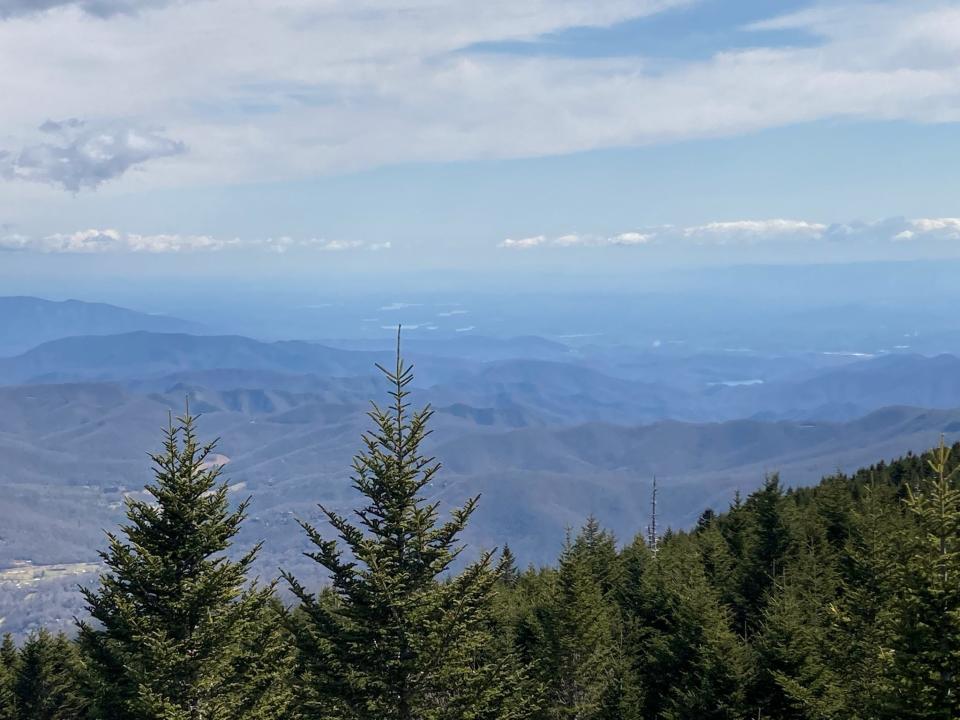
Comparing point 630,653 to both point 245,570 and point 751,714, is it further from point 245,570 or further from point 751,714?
point 245,570

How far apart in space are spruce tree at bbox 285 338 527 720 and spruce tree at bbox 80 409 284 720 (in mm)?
1627

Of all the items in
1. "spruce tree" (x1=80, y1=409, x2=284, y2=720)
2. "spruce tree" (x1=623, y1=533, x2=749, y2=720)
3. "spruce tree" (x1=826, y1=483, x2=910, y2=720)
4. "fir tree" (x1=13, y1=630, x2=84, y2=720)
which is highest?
"spruce tree" (x1=80, y1=409, x2=284, y2=720)

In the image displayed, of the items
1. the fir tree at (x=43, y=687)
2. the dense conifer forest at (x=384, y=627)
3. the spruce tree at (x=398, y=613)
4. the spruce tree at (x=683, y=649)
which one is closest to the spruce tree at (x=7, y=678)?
the fir tree at (x=43, y=687)

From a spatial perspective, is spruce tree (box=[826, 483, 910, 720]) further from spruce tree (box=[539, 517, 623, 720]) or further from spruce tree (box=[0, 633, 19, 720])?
spruce tree (box=[0, 633, 19, 720])

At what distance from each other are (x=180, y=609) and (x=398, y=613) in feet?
15.2

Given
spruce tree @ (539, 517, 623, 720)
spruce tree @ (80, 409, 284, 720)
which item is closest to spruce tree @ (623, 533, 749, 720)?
spruce tree @ (539, 517, 623, 720)

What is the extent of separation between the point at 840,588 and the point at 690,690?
681 inches

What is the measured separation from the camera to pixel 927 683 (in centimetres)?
1477

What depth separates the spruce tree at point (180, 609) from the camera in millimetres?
17406

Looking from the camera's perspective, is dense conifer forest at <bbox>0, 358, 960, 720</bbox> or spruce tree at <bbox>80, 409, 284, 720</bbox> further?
spruce tree at <bbox>80, 409, 284, 720</bbox>

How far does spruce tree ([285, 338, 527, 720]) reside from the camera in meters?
16.8

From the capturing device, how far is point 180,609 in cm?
1786

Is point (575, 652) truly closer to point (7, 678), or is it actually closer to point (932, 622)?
point (932, 622)

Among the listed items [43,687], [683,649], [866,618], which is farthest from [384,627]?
[43,687]
